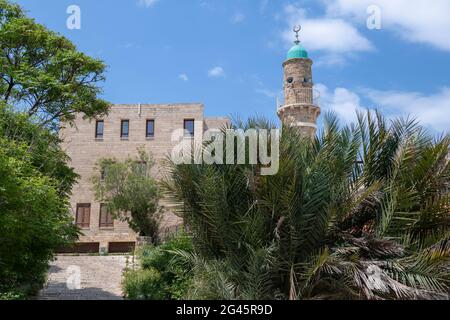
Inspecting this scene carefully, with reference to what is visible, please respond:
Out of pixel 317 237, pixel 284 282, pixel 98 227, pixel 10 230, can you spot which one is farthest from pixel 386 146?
pixel 98 227

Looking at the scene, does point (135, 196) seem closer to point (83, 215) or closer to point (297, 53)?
point (83, 215)

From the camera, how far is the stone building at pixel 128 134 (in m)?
36.3

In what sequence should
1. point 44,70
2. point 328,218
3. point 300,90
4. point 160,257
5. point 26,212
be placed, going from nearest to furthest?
point 328,218 < point 26,212 < point 160,257 < point 44,70 < point 300,90

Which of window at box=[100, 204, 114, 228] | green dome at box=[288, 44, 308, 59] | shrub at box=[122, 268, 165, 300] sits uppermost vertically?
green dome at box=[288, 44, 308, 59]

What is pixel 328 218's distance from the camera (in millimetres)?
9727

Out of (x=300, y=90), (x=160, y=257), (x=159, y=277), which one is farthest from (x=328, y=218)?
(x=300, y=90)

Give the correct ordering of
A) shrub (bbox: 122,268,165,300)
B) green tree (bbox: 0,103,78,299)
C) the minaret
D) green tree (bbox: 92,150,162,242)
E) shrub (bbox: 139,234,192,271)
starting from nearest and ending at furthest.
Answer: green tree (bbox: 0,103,78,299) → shrub (bbox: 122,268,165,300) → shrub (bbox: 139,234,192,271) → green tree (bbox: 92,150,162,242) → the minaret

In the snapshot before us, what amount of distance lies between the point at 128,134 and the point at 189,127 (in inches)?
174

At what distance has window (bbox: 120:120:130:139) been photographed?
127 feet

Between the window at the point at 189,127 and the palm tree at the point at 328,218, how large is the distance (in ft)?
90.0

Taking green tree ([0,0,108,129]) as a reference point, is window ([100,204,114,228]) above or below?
below

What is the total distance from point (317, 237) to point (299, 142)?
6.20 ft

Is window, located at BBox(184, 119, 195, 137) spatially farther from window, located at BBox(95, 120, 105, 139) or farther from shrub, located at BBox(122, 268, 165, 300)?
shrub, located at BBox(122, 268, 165, 300)

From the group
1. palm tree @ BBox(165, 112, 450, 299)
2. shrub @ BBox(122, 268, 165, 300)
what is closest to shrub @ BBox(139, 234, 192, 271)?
shrub @ BBox(122, 268, 165, 300)
